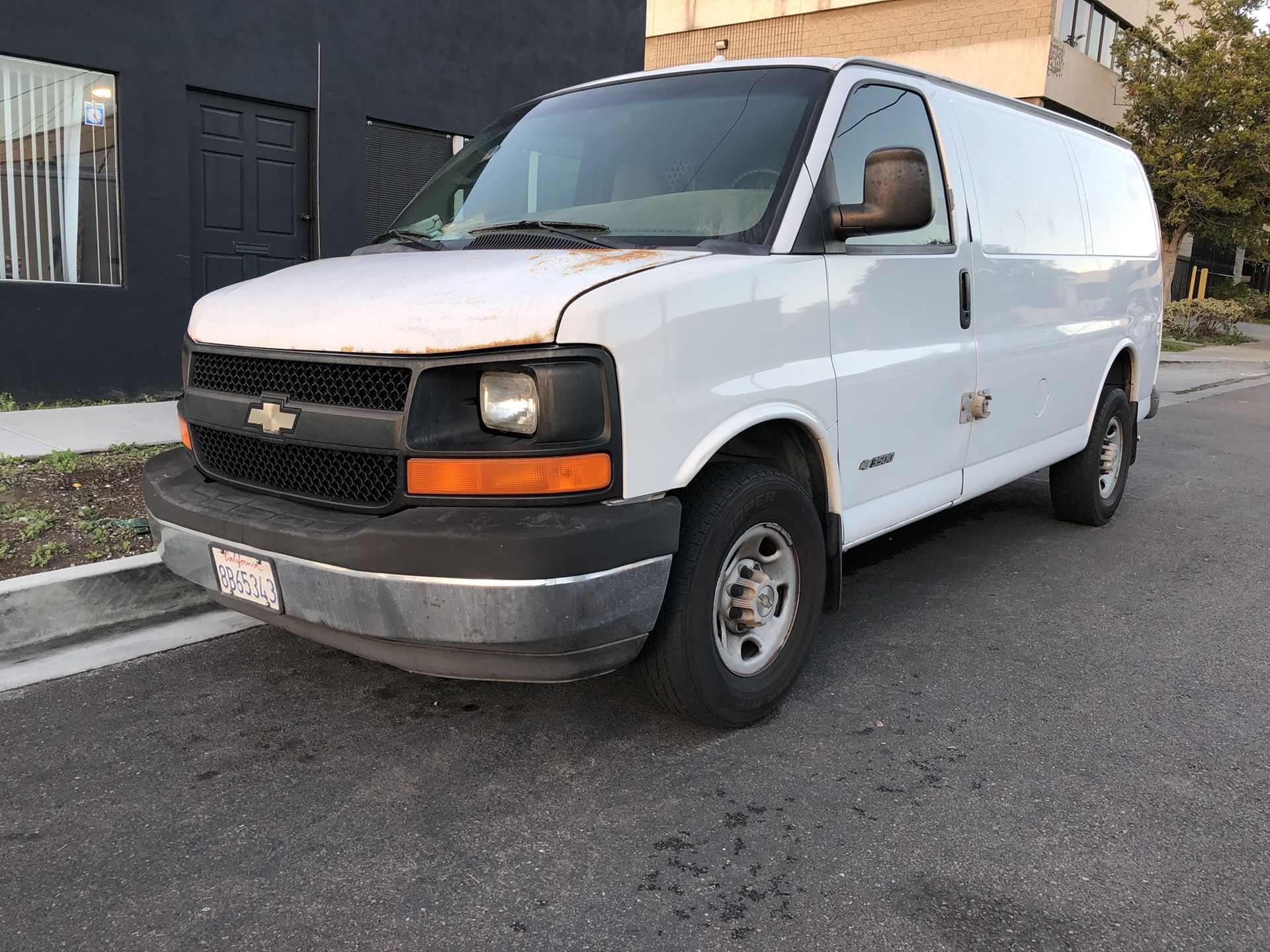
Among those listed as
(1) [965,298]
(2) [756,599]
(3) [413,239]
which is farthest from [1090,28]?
(2) [756,599]

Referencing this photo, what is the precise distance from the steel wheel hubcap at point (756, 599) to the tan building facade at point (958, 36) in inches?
879

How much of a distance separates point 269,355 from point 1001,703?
2.72m

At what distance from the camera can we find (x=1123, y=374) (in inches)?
249

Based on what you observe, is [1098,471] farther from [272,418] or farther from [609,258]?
[272,418]

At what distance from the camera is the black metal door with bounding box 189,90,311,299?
28.7ft

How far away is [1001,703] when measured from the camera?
12.0 ft

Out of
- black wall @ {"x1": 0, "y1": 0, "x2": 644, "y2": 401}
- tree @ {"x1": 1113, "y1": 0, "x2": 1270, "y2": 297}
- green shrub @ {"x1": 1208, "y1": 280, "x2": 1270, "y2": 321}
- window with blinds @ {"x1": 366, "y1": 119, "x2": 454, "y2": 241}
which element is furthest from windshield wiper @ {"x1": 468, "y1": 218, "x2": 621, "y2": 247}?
green shrub @ {"x1": 1208, "y1": 280, "x2": 1270, "y2": 321}

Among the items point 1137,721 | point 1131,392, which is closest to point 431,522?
point 1137,721

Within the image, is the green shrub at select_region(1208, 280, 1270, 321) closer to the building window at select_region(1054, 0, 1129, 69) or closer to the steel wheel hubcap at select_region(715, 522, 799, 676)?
the building window at select_region(1054, 0, 1129, 69)

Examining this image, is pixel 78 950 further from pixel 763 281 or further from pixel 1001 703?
pixel 1001 703

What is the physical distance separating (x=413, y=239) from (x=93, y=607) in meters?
1.94

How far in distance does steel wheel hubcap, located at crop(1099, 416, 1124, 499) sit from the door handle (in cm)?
249

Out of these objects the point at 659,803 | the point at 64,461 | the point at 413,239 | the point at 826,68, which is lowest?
the point at 659,803

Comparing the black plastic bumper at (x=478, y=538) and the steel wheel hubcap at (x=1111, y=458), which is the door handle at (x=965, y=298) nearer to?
the black plastic bumper at (x=478, y=538)
